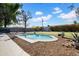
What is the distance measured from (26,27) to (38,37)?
37 centimetres

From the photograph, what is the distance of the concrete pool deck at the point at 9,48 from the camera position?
17.2 feet

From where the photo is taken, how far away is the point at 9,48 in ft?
17.4

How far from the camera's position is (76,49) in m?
5.28

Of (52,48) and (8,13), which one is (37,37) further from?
(8,13)

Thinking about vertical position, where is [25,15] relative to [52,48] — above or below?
above

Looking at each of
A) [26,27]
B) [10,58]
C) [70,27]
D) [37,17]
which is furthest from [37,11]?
[10,58]

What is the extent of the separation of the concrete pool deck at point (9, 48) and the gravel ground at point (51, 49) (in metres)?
0.12

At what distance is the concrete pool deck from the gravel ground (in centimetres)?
12

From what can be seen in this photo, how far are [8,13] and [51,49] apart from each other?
133cm

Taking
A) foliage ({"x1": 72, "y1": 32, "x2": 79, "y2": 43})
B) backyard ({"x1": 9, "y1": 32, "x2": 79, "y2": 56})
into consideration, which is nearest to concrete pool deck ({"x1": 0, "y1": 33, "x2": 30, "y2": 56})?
backyard ({"x1": 9, "y1": 32, "x2": 79, "y2": 56})

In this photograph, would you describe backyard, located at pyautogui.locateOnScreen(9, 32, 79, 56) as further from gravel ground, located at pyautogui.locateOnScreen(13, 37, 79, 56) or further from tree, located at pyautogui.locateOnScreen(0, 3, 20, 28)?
tree, located at pyautogui.locateOnScreen(0, 3, 20, 28)

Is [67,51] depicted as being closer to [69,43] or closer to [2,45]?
[69,43]

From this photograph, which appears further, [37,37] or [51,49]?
[37,37]

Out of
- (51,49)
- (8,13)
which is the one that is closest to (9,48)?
(8,13)
